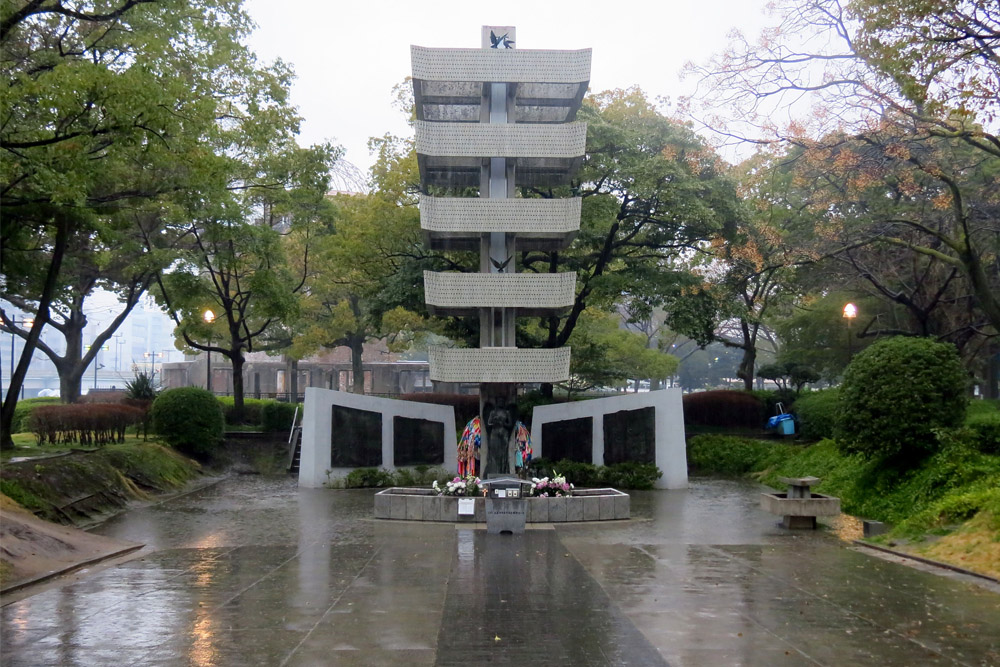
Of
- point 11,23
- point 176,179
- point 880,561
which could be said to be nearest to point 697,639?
point 880,561

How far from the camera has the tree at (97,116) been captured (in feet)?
49.6

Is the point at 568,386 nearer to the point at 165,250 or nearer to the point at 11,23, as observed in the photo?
the point at 165,250

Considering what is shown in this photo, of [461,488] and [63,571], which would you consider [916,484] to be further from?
[63,571]

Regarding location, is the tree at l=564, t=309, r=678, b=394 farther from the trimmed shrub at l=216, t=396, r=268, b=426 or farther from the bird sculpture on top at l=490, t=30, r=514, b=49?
the bird sculpture on top at l=490, t=30, r=514, b=49

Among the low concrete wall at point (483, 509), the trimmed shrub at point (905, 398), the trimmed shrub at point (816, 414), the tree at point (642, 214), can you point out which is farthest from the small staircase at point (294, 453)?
the trimmed shrub at point (905, 398)

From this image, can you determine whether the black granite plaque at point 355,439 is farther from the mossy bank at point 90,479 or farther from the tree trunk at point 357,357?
the tree trunk at point 357,357

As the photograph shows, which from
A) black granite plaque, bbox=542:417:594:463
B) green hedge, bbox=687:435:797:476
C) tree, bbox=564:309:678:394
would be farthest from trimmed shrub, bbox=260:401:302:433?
green hedge, bbox=687:435:797:476

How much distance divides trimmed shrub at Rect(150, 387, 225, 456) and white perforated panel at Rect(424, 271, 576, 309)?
32.8 feet

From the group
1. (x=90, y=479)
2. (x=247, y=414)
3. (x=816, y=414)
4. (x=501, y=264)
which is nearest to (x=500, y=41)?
(x=501, y=264)

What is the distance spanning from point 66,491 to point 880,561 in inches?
650

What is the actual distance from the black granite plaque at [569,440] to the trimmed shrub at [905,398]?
10582mm

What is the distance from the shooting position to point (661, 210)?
31.4 m

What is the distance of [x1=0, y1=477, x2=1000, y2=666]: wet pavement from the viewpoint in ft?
30.2

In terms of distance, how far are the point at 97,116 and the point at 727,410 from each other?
27.9 m
